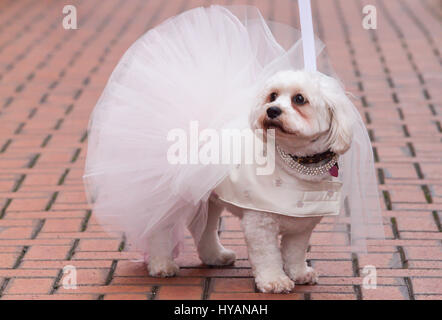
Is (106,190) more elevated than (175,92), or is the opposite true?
(175,92)

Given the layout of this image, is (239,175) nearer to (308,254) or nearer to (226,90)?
(226,90)

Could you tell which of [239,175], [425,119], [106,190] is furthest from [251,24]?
[425,119]

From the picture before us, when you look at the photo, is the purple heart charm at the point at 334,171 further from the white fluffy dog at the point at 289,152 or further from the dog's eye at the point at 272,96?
the dog's eye at the point at 272,96

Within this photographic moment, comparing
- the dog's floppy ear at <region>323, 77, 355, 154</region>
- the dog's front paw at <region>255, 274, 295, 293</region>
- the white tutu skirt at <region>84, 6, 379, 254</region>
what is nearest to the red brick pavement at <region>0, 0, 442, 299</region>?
the dog's front paw at <region>255, 274, 295, 293</region>

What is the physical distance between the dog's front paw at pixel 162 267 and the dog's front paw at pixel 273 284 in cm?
41

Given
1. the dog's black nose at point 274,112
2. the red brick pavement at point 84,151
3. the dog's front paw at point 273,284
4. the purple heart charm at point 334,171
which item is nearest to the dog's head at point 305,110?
the dog's black nose at point 274,112

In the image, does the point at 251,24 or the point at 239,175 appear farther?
the point at 251,24

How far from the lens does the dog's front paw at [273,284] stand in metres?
3.18

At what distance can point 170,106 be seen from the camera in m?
3.18

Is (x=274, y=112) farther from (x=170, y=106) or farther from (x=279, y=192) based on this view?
(x=170, y=106)

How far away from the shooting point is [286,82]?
9.58ft

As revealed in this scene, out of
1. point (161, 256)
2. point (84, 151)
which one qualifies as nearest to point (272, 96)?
point (161, 256)
